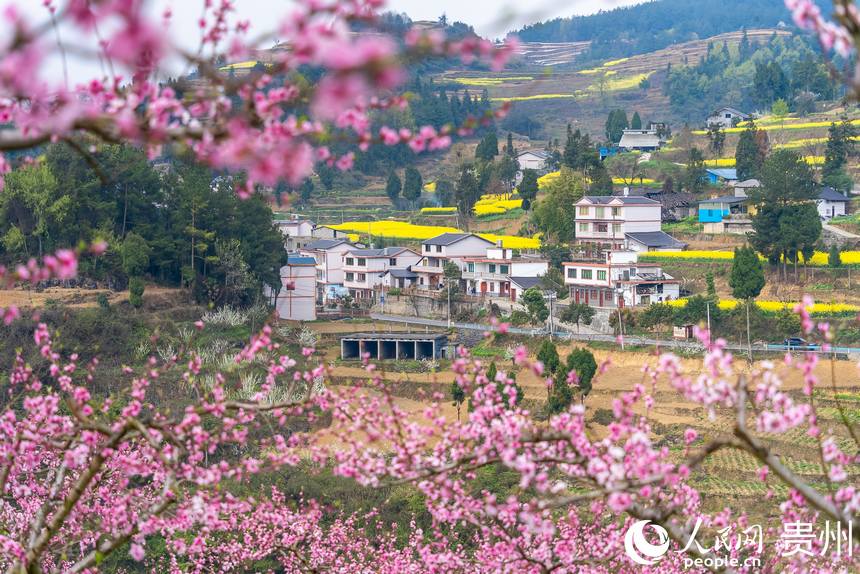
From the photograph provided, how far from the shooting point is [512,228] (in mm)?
46062

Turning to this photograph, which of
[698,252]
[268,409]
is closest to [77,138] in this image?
[268,409]

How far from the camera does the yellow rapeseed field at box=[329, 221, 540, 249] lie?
143 feet

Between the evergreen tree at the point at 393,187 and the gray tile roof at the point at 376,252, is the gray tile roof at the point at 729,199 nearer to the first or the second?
the gray tile roof at the point at 376,252

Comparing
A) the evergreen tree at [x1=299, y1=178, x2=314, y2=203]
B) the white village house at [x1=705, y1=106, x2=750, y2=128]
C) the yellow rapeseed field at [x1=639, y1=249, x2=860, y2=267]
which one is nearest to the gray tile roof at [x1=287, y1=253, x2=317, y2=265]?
the yellow rapeseed field at [x1=639, y1=249, x2=860, y2=267]

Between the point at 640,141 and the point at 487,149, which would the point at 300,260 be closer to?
the point at 487,149

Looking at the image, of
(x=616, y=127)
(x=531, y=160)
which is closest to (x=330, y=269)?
(x=531, y=160)

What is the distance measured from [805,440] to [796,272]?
1074cm

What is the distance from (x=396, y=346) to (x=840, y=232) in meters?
15.4

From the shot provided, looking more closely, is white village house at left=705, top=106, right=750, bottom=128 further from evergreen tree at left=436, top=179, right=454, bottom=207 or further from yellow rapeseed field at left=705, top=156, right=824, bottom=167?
evergreen tree at left=436, top=179, right=454, bottom=207

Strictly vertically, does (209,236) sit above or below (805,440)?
above

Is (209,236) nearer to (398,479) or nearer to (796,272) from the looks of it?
(796,272)

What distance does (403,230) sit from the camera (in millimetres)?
47781

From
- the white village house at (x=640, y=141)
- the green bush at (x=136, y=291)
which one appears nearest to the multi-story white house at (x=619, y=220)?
the white village house at (x=640, y=141)

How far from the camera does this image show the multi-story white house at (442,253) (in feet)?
129
